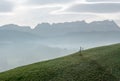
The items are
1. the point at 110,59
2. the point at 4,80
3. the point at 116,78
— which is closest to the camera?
the point at 116,78

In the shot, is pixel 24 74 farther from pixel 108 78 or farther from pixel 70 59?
pixel 108 78

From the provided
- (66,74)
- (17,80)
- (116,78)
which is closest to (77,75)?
(66,74)

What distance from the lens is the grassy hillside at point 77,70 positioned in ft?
172

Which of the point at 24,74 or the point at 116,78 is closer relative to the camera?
the point at 116,78

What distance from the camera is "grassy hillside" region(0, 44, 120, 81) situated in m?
52.3

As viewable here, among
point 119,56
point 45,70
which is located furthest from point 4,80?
point 119,56

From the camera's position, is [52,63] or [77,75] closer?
[77,75]

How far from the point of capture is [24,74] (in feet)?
182

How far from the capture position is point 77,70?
54.8 metres

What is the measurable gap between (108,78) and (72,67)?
723 centimetres

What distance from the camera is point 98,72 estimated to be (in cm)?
5366

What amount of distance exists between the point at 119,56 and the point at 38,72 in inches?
623

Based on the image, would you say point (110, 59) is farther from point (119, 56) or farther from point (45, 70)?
point (45, 70)

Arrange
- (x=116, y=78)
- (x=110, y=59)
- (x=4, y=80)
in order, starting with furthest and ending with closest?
(x=110, y=59), (x=4, y=80), (x=116, y=78)
